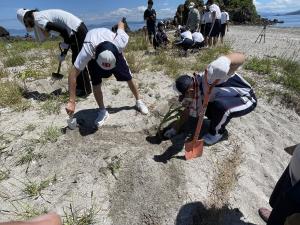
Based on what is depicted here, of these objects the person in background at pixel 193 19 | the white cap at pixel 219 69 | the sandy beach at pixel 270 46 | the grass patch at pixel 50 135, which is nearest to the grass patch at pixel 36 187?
the grass patch at pixel 50 135

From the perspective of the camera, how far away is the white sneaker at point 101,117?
429cm

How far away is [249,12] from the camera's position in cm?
3659

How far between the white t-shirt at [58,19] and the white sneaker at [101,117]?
127 cm

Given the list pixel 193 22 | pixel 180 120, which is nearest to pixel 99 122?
pixel 180 120

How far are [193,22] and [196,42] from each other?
2.01 meters

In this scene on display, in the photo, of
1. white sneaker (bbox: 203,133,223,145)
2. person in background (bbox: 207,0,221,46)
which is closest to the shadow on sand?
white sneaker (bbox: 203,133,223,145)

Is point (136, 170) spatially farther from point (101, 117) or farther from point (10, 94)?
point (10, 94)

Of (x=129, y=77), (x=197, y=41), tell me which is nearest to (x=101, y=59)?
(x=129, y=77)

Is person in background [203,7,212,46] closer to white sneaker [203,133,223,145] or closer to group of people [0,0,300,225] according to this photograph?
group of people [0,0,300,225]

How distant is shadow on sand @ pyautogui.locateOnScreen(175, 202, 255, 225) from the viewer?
2.96 meters

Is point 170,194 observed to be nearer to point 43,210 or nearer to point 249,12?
point 43,210

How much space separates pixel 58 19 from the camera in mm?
4785

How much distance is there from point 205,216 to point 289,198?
1.30m

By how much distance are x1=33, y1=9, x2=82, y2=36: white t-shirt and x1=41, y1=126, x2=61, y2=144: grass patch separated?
1.52 meters
